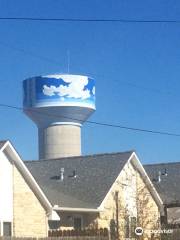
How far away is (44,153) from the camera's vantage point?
4929 inches

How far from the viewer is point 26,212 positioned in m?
38.4

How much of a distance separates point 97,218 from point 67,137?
77136 mm

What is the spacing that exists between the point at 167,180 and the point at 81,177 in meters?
12.9

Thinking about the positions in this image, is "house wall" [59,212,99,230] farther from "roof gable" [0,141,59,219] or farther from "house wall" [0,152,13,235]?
"house wall" [0,152,13,235]

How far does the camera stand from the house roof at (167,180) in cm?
5566

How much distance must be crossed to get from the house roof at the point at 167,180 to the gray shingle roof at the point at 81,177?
23.2 ft

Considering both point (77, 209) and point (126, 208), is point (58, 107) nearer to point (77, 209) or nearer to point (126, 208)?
point (126, 208)

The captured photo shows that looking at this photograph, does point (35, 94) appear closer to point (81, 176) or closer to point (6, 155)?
point (81, 176)

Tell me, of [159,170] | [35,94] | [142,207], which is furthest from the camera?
[35,94]

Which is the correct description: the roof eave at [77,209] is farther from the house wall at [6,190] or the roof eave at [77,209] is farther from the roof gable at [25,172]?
the house wall at [6,190]

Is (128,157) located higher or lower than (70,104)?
lower

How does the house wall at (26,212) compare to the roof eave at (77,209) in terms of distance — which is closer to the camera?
the house wall at (26,212)

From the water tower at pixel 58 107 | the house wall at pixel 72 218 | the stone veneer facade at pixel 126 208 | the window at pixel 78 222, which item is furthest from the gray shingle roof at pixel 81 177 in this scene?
the water tower at pixel 58 107

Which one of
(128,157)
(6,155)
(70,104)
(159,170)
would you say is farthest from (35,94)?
(6,155)
